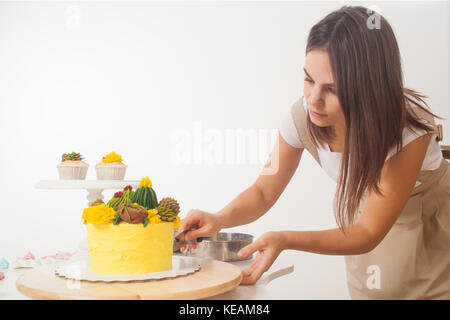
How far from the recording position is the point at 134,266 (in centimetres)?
89

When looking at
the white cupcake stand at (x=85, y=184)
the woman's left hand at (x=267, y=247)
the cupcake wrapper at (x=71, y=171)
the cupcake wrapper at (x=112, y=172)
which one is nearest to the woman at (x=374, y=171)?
the woman's left hand at (x=267, y=247)

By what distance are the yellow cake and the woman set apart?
14cm

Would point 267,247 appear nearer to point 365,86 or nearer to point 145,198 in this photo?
point 145,198

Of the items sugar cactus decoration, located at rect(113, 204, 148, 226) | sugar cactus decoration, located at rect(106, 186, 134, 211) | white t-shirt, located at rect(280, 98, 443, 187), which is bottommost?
sugar cactus decoration, located at rect(113, 204, 148, 226)

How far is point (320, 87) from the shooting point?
94 centimetres

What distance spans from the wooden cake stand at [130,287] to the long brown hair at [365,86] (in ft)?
1.12

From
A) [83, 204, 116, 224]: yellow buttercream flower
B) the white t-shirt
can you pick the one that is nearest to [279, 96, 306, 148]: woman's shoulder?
the white t-shirt

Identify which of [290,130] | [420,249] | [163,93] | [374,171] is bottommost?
[420,249]

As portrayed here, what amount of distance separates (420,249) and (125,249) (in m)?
0.78

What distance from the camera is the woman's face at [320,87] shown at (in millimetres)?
943

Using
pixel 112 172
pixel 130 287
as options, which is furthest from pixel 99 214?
pixel 112 172

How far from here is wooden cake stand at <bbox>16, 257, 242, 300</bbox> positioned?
707 mm

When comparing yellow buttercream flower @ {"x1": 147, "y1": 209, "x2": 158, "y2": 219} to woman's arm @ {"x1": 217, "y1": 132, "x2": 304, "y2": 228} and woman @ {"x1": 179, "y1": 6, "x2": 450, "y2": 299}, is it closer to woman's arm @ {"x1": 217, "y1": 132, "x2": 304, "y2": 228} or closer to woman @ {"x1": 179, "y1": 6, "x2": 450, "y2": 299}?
woman @ {"x1": 179, "y1": 6, "x2": 450, "y2": 299}

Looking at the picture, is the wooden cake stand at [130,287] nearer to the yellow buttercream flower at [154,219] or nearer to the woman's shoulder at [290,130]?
the yellow buttercream flower at [154,219]
